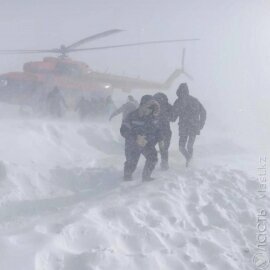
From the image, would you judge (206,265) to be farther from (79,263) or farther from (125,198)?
(125,198)

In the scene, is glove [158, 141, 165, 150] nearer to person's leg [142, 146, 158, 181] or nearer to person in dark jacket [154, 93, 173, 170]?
person in dark jacket [154, 93, 173, 170]

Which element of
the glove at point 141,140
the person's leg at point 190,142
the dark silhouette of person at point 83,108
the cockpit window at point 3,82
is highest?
the glove at point 141,140

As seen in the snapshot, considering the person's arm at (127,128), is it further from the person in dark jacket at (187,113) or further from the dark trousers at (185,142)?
the dark trousers at (185,142)

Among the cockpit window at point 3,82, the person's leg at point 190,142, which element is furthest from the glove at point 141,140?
the cockpit window at point 3,82

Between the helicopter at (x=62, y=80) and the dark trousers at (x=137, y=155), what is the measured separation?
323 inches

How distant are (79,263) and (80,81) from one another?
13.5 metres

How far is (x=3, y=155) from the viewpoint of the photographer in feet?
31.0

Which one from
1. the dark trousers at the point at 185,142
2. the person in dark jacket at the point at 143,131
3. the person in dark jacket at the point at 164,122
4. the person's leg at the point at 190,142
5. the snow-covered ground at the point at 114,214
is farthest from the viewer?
the person's leg at the point at 190,142

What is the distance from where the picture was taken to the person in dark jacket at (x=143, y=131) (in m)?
Answer: 7.54

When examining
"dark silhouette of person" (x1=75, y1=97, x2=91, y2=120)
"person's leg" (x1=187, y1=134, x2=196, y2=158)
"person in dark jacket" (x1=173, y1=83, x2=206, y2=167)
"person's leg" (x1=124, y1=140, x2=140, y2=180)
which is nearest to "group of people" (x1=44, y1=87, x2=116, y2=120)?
"dark silhouette of person" (x1=75, y1=97, x2=91, y2=120)

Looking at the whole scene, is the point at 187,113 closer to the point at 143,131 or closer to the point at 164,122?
the point at 164,122

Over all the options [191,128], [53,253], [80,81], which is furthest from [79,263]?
[80,81]

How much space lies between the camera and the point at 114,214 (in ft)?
18.9

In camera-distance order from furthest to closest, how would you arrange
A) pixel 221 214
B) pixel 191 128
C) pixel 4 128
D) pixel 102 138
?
pixel 102 138 < pixel 4 128 < pixel 191 128 < pixel 221 214
